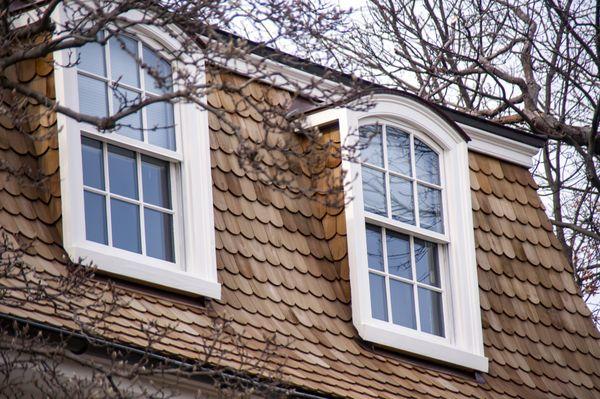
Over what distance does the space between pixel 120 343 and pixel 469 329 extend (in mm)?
3634

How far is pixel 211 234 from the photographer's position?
8047 millimetres

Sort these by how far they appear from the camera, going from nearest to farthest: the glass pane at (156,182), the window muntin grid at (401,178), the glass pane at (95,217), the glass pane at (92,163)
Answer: the glass pane at (95,217)
the glass pane at (92,163)
the glass pane at (156,182)
the window muntin grid at (401,178)

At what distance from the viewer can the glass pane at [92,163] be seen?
761 cm

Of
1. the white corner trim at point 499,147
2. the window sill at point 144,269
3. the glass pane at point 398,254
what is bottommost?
the window sill at point 144,269

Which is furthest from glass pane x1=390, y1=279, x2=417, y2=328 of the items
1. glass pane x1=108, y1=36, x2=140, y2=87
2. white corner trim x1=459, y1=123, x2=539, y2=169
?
glass pane x1=108, y1=36, x2=140, y2=87

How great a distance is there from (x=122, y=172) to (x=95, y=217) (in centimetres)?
38

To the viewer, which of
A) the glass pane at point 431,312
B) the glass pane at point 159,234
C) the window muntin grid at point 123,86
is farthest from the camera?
the glass pane at point 431,312

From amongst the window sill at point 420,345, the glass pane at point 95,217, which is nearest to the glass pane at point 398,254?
the window sill at point 420,345

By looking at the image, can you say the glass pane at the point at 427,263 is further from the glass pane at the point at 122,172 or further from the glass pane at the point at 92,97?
the glass pane at the point at 92,97

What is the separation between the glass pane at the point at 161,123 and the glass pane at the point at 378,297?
174 cm

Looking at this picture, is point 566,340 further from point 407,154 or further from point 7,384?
point 7,384

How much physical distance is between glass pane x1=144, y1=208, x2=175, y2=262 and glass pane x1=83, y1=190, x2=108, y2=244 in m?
0.33

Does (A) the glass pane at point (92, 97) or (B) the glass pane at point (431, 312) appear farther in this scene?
(B) the glass pane at point (431, 312)

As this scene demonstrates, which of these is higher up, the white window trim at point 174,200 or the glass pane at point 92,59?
the glass pane at point 92,59
